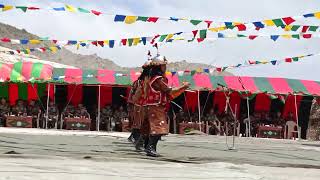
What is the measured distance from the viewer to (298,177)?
18.1ft

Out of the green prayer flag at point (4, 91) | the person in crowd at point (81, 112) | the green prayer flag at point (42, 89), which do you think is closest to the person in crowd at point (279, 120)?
the person in crowd at point (81, 112)

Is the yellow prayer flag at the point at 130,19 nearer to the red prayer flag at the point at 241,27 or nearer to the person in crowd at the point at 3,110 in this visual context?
the red prayer flag at the point at 241,27

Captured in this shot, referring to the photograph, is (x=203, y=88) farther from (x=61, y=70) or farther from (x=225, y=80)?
(x=61, y=70)

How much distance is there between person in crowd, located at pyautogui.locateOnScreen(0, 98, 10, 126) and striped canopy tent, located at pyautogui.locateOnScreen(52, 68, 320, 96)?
5.77 ft

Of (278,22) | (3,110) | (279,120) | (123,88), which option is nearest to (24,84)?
(3,110)

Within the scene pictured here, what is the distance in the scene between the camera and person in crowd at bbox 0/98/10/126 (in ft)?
60.9

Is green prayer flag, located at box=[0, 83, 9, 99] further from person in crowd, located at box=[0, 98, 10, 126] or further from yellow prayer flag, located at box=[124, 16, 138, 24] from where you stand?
yellow prayer flag, located at box=[124, 16, 138, 24]

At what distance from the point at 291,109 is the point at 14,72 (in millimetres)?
9407

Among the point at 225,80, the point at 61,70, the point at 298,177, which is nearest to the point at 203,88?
the point at 225,80

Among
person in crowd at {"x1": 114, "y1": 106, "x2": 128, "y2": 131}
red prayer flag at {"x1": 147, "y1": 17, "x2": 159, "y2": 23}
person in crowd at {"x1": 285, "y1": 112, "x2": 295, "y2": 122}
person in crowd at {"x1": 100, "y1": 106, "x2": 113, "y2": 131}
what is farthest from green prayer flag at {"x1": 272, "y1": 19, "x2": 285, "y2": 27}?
person in crowd at {"x1": 285, "y1": 112, "x2": 295, "y2": 122}

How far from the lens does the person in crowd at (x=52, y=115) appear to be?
18844 millimetres

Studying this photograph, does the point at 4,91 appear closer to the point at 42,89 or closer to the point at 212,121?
the point at 42,89

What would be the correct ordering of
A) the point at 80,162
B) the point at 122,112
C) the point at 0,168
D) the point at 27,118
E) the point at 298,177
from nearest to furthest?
the point at 0,168 → the point at 298,177 → the point at 80,162 → the point at 27,118 → the point at 122,112

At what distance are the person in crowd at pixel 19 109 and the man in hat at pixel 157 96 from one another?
11440mm
